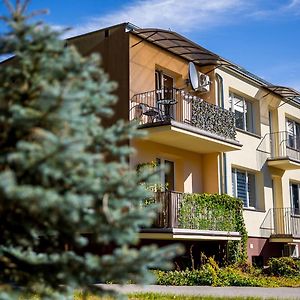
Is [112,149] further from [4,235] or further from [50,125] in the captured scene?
[4,235]

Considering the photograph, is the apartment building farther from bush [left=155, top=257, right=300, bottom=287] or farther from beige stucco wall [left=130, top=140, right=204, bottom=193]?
bush [left=155, top=257, right=300, bottom=287]

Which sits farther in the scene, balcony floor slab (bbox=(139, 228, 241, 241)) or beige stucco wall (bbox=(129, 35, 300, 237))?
beige stucco wall (bbox=(129, 35, 300, 237))

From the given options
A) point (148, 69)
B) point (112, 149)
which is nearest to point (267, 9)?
point (148, 69)

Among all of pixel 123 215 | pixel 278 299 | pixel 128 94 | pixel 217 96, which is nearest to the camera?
pixel 123 215

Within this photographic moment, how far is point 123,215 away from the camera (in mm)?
4172

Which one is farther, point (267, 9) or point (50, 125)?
point (267, 9)

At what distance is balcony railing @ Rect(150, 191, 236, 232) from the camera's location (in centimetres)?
1644

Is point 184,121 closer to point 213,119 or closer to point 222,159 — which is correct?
point 213,119

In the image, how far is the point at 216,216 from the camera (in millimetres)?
18625

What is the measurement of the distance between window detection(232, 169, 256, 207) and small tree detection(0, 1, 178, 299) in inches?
712

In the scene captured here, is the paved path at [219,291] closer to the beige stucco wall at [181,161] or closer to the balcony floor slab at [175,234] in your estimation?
the balcony floor slab at [175,234]

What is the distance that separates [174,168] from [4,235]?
1566cm

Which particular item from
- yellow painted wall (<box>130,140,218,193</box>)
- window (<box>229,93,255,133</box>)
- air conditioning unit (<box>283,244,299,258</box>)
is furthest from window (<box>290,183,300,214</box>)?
yellow painted wall (<box>130,140,218,193</box>)

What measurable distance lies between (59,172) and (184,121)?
1503 cm
